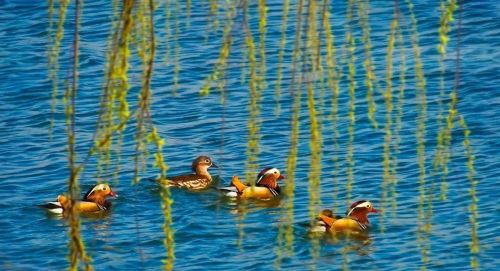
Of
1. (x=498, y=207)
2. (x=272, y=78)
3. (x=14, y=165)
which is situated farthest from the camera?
(x=272, y=78)

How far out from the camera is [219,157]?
17.5m

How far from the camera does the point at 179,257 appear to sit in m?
13.1

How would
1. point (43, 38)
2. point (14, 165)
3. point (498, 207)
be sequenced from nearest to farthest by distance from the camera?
point (498, 207) < point (14, 165) < point (43, 38)

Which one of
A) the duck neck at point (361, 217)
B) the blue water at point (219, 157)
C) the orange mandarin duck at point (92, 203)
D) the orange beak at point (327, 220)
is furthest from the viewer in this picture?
the orange mandarin duck at point (92, 203)

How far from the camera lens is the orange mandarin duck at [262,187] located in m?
15.2

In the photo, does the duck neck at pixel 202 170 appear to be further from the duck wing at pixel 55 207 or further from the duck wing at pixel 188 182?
the duck wing at pixel 55 207

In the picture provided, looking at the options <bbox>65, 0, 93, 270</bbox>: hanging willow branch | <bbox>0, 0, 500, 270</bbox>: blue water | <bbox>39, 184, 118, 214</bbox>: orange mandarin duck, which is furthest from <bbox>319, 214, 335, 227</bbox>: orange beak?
<bbox>65, 0, 93, 270</bbox>: hanging willow branch

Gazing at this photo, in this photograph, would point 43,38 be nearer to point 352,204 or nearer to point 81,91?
point 81,91

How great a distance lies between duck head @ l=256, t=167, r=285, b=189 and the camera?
1540 centimetres

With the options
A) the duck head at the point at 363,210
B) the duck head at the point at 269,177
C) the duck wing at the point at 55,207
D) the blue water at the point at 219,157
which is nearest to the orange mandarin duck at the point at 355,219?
the duck head at the point at 363,210

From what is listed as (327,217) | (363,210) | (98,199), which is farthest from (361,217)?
(98,199)

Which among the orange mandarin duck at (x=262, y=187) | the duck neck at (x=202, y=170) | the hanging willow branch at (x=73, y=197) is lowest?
the orange mandarin duck at (x=262, y=187)

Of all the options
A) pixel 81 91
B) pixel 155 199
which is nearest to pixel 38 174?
pixel 155 199

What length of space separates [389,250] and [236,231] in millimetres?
1619
